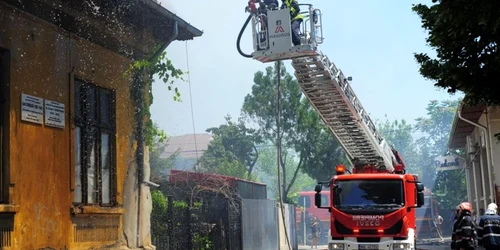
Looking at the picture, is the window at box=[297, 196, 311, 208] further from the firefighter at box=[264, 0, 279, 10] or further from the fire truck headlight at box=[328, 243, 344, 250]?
the firefighter at box=[264, 0, 279, 10]

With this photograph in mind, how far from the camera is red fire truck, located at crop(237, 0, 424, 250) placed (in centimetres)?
1143

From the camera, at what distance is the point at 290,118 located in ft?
100

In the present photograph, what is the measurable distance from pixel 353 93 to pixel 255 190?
221 inches

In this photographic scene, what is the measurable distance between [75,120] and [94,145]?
668 millimetres

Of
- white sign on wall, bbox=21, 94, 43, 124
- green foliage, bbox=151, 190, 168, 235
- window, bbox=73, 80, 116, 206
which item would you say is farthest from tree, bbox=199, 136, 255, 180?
white sign on wall, bbox=21, 94, 43, 124

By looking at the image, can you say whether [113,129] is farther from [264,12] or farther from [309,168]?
[309,168]

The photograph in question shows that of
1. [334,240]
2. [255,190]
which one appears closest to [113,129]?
[334,240]

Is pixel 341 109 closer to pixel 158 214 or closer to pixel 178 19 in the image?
pixel 158 214

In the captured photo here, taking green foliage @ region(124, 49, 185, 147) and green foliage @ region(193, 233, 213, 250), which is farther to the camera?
green foliage @ region(193, 233, 213, 250)

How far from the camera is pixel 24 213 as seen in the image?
24.4ft

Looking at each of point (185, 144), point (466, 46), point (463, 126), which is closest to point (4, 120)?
point (466, 46)

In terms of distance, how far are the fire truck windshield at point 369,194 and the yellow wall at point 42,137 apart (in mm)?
4963

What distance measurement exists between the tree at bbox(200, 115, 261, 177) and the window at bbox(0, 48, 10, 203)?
27096mm

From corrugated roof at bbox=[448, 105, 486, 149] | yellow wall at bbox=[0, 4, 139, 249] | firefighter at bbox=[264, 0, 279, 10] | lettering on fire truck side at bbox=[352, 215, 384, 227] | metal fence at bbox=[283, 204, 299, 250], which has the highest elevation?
firefighter at bbox=[264, 0, 279, 10]
